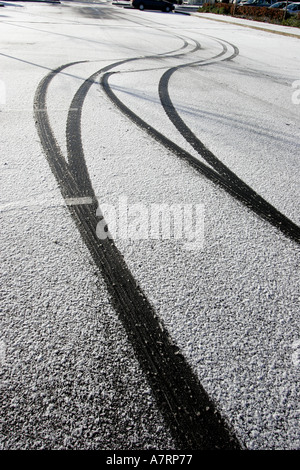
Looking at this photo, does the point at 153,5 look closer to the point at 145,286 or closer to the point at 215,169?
the point at 215,169

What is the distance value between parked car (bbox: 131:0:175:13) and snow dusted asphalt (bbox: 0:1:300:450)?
99.3ft

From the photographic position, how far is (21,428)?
135 cm

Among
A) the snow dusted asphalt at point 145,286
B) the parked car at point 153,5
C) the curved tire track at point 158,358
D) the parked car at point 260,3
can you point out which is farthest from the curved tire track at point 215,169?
the parked car at point 260,3

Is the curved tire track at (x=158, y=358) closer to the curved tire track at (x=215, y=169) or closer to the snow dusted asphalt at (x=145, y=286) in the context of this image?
the snow dusted asphalt at (x=145, y=286)

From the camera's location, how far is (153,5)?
29219 mm

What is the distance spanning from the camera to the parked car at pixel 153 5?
93.2 feet

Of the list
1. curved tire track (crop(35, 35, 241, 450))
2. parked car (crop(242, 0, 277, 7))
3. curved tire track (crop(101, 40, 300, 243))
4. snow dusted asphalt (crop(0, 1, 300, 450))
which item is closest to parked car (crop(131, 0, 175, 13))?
parked car (crop(242, 0, 277, 7))

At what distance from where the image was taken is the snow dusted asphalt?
1.42 metres

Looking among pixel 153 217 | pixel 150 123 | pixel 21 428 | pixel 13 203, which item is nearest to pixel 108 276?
pixel 153 217

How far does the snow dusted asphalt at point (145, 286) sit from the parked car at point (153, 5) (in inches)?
1192

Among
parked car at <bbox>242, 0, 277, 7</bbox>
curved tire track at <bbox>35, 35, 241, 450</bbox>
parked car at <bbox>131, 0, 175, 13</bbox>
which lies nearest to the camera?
curved tire track at <bbox>35, 35, 241, 450</bbox>

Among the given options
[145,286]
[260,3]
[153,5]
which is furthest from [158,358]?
[260,3]

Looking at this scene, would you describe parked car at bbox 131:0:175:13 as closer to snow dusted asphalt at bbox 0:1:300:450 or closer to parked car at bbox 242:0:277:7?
parked car at bbox 242:0:277:7
